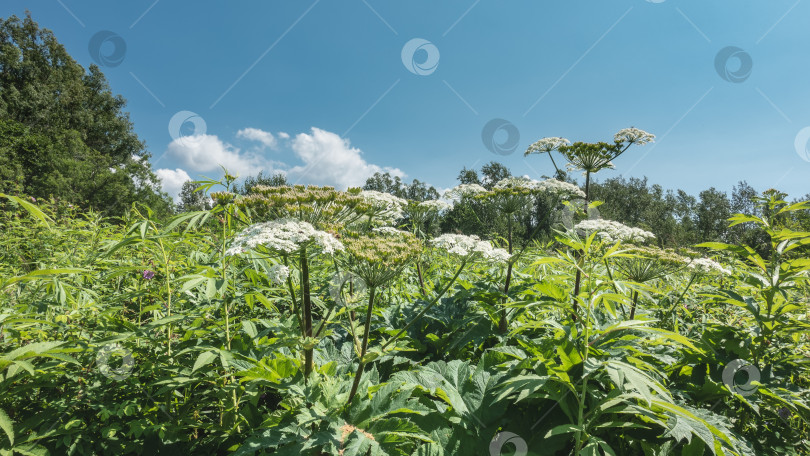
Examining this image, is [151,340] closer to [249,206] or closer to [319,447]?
[249,206]

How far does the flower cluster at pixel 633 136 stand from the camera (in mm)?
4609

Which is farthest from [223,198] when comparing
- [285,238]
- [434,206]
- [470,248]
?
[434,206]

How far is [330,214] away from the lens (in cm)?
260

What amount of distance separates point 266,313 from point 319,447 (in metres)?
2.42

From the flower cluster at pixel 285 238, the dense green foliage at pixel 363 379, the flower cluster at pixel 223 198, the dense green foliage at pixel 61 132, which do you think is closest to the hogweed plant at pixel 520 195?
the dense green foliage at pixel 363 379

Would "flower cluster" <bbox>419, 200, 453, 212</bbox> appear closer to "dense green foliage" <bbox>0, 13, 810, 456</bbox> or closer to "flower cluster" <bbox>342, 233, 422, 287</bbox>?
"dense green foliage" <bbox>0, 13, 810, 456</bbox>

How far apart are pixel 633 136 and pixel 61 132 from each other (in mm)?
61404

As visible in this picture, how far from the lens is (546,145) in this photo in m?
5.23

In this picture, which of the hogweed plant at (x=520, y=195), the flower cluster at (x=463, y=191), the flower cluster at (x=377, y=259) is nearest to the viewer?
the flower cluster at (x=377, y=259)

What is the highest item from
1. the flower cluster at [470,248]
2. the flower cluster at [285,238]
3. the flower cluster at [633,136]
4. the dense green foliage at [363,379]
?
the flower cluster at [633,136]

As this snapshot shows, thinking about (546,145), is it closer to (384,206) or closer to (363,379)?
(384,206)

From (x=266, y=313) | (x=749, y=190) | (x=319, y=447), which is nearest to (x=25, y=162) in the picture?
(x=266, y=313)

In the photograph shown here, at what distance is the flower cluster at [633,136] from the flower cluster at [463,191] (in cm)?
192

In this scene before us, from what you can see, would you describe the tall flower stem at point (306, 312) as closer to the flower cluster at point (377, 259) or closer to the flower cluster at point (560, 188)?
the flower cluster at point (377, 259)
